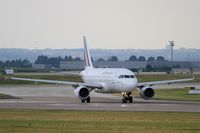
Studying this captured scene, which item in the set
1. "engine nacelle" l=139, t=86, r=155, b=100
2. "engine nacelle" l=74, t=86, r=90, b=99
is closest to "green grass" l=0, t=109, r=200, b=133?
"engine nacelle" l=74, t=86, r=90, b=99

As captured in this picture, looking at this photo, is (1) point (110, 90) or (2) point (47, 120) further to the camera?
(1) point (110, 90)

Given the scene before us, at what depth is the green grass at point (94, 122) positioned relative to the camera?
38.7 m

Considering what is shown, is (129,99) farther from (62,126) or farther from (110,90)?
(62,126)

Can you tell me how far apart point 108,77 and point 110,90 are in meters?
1.21

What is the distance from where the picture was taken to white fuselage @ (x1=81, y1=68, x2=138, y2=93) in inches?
2692

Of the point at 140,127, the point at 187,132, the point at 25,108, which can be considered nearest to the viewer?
the point at 187,132

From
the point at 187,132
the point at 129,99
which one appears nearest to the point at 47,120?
the point at 187,132

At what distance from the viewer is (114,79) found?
70250mm

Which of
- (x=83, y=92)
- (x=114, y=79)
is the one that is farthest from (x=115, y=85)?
(x=83, y=92)

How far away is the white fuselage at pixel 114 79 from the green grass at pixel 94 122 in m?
16.0

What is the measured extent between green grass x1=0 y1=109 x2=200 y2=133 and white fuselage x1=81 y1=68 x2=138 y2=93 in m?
16.0

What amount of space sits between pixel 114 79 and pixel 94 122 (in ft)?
88.2

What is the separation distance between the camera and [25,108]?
5659 centimetres

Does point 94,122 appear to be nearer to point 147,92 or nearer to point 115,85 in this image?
point 115,85
